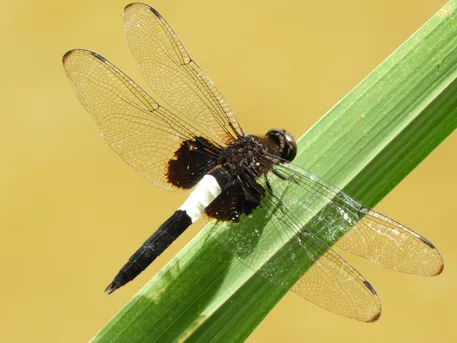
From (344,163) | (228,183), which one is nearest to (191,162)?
(228,183)

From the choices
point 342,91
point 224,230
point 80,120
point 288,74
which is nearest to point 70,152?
point 80,120

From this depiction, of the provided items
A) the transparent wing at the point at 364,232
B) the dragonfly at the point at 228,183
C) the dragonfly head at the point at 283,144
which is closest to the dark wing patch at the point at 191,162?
the dragonfly at the point at 228,183

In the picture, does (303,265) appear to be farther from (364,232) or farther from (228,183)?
(228,183)

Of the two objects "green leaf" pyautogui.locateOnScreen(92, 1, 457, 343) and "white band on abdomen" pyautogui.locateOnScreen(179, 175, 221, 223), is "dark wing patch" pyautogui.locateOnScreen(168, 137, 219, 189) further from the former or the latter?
"green leaf" pyautogui.locateOnScreen(92, 1, 457, 343)

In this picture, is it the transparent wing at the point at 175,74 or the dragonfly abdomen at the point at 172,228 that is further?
the transparent wing at the point at 175,74

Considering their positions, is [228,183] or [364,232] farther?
[228,183]

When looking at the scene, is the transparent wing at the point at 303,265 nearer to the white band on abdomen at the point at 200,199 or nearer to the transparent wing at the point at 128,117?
the white band on abdomen at the point at 200,199

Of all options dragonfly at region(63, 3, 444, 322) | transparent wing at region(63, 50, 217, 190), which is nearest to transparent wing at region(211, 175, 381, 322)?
dragonfly at region(63, 3, 444, 322)
